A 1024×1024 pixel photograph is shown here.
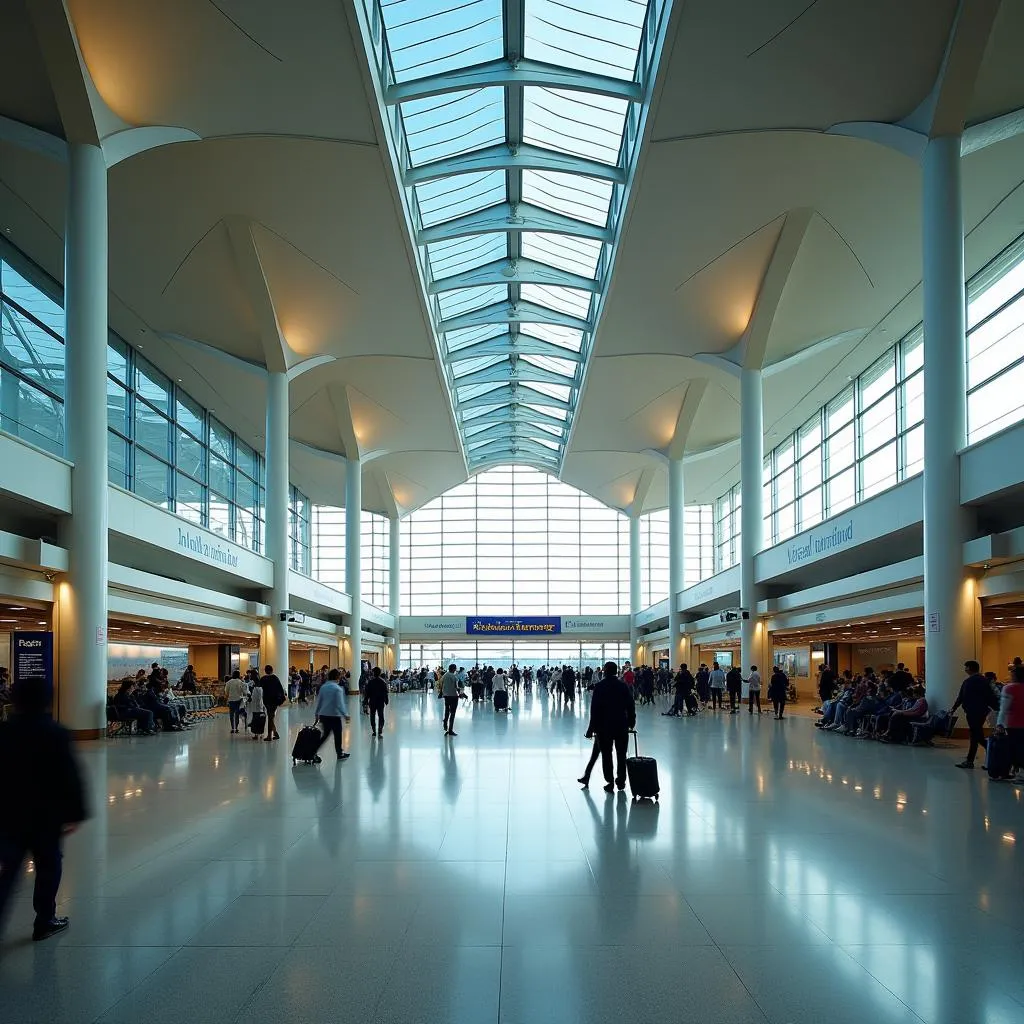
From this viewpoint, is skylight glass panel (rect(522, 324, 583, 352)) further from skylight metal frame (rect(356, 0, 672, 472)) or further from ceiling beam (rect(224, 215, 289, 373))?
ceiling beam (rect(224, 215, 289, 373))

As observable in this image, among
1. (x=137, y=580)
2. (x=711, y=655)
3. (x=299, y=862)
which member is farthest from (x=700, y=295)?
(x=711, y=655)

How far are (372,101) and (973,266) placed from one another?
13.6 m

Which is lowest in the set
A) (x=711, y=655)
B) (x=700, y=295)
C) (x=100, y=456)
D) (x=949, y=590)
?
(x=711, y=655)

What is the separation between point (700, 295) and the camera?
23844 mm

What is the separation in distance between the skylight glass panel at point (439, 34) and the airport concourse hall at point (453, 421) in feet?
0.29

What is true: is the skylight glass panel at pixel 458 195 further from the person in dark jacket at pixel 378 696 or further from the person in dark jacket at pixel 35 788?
the person in dark jacket at pixel 35 788

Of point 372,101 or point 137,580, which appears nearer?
point 372,101

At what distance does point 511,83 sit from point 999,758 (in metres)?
13.5

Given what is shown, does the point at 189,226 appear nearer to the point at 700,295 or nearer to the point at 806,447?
the point at 700,295

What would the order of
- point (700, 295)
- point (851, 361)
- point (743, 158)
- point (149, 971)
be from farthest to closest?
1. point (851, 361)
2. point (700, 295)
3. point (743, 158)
4. point (149, 971)

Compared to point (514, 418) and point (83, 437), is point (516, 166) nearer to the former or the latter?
point (83, 437)

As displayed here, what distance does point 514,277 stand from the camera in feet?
88.2

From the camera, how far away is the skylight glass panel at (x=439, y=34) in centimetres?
1595

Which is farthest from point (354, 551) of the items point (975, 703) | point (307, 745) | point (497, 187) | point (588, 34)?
point (975, 703)
